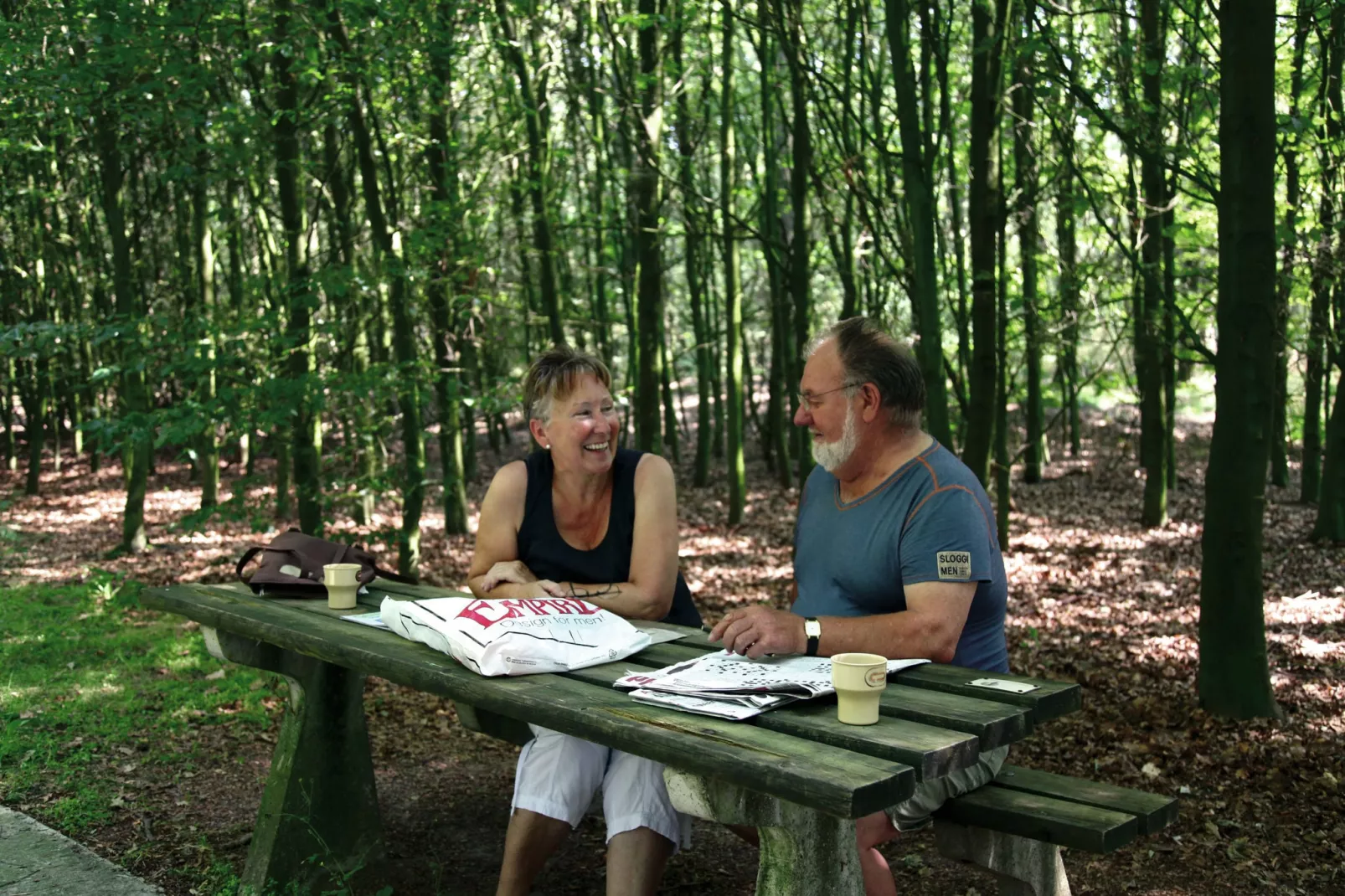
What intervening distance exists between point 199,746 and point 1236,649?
473 cm

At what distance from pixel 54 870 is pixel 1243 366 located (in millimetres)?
4975

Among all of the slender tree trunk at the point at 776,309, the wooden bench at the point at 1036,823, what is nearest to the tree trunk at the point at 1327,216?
the wooden bench at the point at 1036,823

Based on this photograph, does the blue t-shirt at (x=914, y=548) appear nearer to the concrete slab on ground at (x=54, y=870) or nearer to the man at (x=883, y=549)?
the man at (x=883, y=549)

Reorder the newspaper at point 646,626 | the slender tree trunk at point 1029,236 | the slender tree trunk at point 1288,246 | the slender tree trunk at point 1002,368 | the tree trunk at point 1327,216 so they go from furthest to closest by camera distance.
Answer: the slender tree trunk at point 1029,236 < the slender tree trunk at point 1002,368 < the tree trunk at point 1327,216 < the slender tree trunk at point 1288,246 < the newspaper at point 646,626

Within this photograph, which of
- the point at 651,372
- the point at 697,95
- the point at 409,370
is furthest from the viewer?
the point at 697,95

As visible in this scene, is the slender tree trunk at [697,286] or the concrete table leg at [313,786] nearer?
the concrete table leg at [313,786]

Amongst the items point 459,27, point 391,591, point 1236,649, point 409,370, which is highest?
point 459,27

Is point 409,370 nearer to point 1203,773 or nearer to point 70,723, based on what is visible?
point 70,723

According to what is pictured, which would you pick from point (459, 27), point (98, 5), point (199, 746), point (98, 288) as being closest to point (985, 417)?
point (459, 27)

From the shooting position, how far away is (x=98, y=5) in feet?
20.0

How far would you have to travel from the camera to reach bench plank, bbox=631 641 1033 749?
2.08 metres

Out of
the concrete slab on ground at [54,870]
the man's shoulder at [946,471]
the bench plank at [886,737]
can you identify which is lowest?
the concrete slab on ground at [54,870]

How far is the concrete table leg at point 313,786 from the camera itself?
11.7 feet

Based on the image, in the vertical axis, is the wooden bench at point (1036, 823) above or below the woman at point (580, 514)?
below
